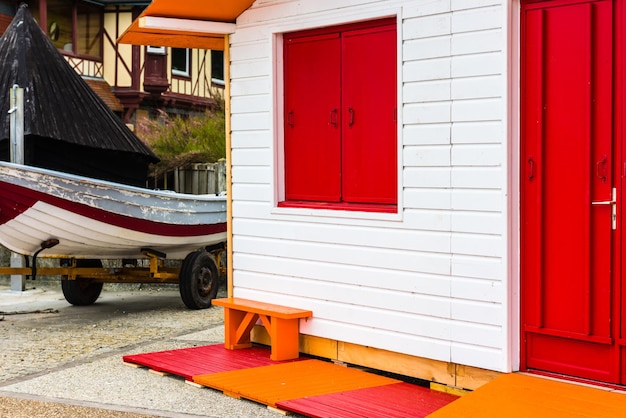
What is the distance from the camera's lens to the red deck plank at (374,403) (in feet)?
19.4

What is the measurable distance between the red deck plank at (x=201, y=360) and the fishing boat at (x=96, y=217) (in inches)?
110

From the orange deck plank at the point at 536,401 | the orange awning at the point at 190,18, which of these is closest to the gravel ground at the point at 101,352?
the orange deck plank at the point at 536,401

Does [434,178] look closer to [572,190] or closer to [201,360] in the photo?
[572,190]

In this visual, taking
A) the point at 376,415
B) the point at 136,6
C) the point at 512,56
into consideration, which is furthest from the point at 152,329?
the point at 136,6

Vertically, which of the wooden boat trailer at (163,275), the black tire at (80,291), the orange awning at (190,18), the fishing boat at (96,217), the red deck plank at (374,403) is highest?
the orange awning at (190,18)

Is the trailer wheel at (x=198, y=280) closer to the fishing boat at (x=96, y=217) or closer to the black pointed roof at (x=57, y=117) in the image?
the fishing boat at (x=96, y=217)

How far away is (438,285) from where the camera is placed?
6.61m

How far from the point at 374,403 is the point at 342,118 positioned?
2359mm

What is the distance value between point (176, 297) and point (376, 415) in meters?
7.93

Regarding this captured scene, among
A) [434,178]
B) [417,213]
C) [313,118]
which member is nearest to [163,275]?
[313,118]

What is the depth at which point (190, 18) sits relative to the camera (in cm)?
834

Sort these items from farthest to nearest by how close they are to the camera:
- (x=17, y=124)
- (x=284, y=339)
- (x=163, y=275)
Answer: (x=163, y=275)
(x=17, y=124)
(x=284, y=339)

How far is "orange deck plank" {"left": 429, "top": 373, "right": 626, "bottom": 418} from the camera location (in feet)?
17.3

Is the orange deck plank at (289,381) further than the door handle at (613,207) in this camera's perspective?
Yes
